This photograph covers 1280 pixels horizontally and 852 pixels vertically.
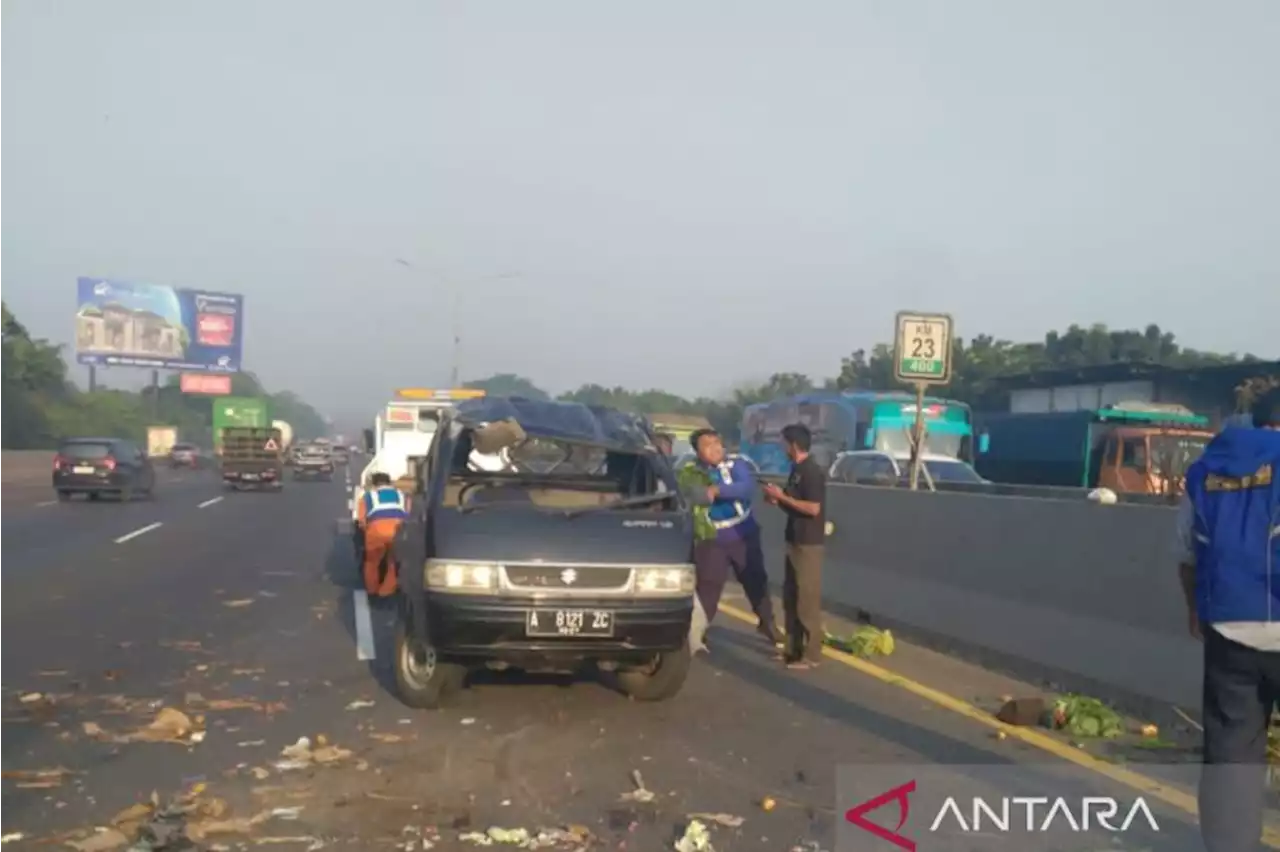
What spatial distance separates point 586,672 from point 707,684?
923 mm

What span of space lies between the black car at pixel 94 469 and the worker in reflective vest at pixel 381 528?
2215cm

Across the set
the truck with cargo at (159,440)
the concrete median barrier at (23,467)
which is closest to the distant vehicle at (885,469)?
the concrete median barrier at (23,467)

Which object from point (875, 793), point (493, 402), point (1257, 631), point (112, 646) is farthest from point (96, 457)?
point (1257, 631)

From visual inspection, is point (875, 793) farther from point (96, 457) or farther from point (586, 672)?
point (96, 457)

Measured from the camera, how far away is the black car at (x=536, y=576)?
7941 millimetres

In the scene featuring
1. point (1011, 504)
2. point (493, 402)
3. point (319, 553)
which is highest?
point (493, 402)

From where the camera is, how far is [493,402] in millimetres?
9984

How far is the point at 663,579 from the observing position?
8195mm

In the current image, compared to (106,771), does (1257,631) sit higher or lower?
higher

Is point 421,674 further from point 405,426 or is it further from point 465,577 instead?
point 405,426

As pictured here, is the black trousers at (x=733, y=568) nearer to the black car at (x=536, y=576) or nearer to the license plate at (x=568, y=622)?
the black car at (x=536, y=576)

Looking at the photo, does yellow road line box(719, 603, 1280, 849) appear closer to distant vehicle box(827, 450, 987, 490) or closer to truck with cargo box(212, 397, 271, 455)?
distant vehicle box(827, 450, 987, 490)

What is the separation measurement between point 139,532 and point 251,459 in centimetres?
2191

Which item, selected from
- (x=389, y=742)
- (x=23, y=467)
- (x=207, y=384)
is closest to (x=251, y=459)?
(x=23, y=467)
